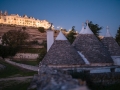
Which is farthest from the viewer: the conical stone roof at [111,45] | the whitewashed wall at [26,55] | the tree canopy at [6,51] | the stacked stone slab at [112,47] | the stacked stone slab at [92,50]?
the whitewashed wall at [26,55]

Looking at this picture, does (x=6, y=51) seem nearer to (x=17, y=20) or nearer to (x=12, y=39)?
(x=12, y=39)

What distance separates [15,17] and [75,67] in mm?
129784

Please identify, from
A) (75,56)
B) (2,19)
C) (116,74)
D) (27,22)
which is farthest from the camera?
(27,22)

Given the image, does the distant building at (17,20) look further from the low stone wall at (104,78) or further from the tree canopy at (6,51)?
the low stone wall at (104,78)

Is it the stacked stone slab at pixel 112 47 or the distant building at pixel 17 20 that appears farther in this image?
the distant building at pixel 17 20

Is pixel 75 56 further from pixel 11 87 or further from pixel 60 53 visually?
pixel 11 87

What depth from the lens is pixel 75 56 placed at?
19.0 meters

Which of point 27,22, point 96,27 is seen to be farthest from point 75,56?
point 27,22

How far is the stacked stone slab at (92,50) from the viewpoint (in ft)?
63.8

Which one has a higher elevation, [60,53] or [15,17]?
[15,17]

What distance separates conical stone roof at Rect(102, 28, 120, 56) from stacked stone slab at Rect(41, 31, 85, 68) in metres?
4.02

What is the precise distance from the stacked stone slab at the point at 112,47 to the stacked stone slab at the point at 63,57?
3.71 m

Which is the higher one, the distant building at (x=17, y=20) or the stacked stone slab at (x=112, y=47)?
the distant building at (x=17, y=20)

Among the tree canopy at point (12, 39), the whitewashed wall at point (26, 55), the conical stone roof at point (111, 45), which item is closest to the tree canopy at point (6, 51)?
the whitewashed wall at point (26, 55)
